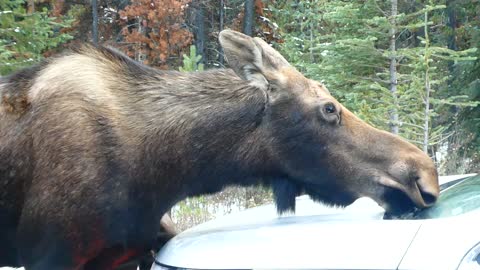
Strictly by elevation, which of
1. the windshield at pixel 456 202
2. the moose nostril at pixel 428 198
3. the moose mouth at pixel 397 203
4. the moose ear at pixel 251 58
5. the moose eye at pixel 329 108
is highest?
the moose ear at pixel 251 58

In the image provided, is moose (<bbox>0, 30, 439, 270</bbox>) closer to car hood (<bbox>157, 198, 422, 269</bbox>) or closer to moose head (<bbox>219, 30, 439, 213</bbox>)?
moose head (<bbox>219, 30, 439, 213</bbox>)


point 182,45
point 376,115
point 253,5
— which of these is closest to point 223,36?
point 376,115

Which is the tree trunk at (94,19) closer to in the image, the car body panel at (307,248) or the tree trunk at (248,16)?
the tree trunk at (248,16)

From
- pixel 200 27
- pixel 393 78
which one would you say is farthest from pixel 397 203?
pixel 200 27

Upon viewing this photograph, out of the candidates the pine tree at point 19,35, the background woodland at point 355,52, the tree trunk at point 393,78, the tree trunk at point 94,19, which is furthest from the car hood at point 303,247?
the tree trunk at point 94,19

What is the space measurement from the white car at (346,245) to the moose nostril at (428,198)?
0.29 m

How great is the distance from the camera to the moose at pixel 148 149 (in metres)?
4.35

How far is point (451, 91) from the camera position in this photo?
15.9 metres

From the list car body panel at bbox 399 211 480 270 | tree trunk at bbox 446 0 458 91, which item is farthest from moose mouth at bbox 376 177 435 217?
tree trunk at bbox 446 0 458 91

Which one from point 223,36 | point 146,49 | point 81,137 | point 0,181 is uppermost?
point 223,36

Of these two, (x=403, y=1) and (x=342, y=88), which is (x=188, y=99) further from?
(x=403, y=1)

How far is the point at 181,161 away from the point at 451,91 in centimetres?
1225

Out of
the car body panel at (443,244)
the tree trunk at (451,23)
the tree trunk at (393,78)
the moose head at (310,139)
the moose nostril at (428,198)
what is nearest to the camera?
the car body panel at (443,244)

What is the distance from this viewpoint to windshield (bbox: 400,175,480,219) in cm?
333
